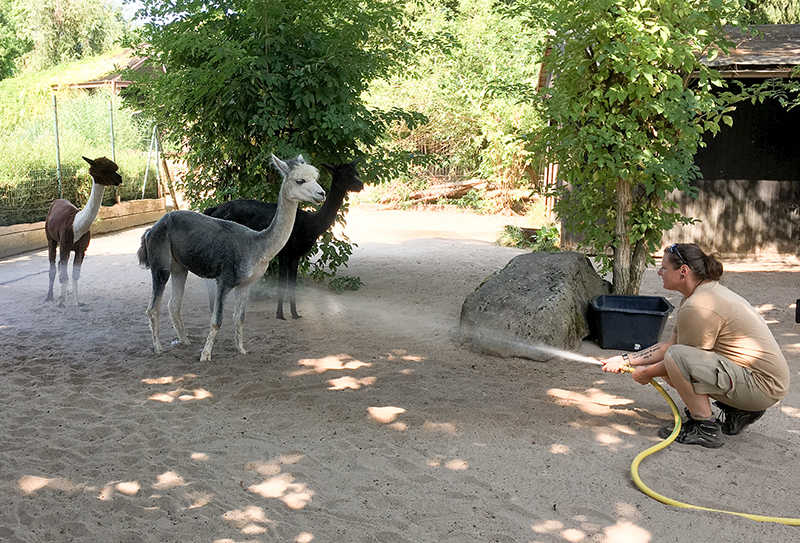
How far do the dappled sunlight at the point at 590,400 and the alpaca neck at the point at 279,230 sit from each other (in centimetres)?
262

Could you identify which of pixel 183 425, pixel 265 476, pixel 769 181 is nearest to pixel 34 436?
pixel 183 425

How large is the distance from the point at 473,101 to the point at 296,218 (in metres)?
13.6

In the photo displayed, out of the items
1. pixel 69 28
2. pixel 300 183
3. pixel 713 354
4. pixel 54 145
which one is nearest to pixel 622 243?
pixel 713 354

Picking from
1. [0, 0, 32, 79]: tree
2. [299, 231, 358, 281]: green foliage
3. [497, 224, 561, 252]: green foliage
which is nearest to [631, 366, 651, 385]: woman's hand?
[299, 231, 358, 281]: green foliage

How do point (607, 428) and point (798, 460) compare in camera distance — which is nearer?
point (798, 460)

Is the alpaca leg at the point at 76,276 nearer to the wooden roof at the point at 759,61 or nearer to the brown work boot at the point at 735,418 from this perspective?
the brown work boot at the point at 735,418

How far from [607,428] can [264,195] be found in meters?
5.38

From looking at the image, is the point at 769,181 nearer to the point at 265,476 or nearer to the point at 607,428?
the point at 607,428

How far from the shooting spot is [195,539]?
137 inches

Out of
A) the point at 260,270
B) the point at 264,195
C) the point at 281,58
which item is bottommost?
the point at 260,270

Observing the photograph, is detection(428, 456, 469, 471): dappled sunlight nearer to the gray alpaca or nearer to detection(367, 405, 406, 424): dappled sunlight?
detection(367, 405, 406, 424): dappled sunlight

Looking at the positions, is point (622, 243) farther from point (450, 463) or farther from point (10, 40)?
point (10, 40)

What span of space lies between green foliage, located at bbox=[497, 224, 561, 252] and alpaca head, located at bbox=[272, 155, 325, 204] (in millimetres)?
7164

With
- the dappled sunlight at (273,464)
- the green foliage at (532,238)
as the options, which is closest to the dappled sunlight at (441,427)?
the dappled sunlight at (273,464)
